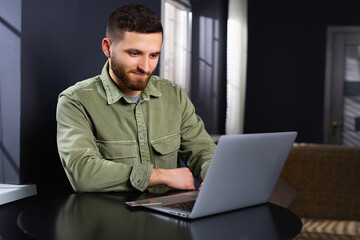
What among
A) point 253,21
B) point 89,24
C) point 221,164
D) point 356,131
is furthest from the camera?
point 253,21

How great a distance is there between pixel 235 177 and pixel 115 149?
66 centimetres

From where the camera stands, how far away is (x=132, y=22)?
166 centimetres

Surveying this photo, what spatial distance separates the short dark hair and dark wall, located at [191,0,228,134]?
3458 mm

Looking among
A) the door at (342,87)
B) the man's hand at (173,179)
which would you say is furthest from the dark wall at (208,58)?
the man's hand at (173,179)

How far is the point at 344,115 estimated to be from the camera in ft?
19.9

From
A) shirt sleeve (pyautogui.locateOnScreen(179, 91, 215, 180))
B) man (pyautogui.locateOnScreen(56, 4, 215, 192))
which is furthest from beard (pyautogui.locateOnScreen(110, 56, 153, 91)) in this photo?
shirt sleeve (pyautogui.locateOnScreen(179, 91, 215, 180))

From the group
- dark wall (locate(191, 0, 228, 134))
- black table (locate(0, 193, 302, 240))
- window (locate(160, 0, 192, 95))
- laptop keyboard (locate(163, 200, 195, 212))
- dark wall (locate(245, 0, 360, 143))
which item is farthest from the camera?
dark wall (locate(245, 0, 360, 143))

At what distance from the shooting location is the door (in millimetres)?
5992

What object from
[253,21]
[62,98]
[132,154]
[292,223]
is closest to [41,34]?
[62,98]

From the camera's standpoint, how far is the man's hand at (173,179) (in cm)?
158

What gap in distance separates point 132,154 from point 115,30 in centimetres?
48

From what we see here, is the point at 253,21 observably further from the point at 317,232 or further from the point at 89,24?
the point at 89,24

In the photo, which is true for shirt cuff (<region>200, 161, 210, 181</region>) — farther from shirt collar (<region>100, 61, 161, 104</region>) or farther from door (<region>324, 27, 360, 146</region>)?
door (<region>324, 27, 360, 146</region>)

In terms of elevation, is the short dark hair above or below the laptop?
above
